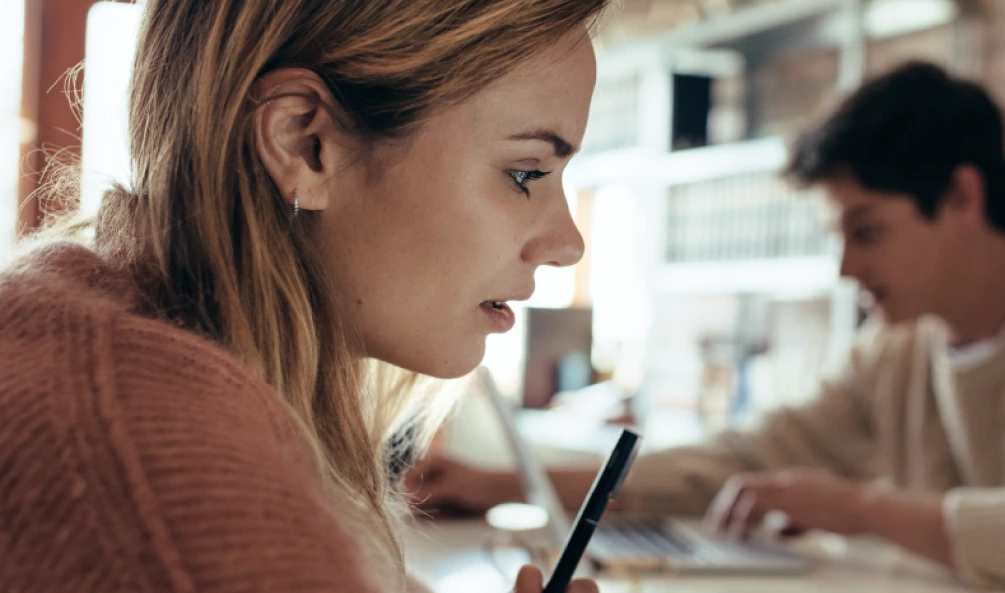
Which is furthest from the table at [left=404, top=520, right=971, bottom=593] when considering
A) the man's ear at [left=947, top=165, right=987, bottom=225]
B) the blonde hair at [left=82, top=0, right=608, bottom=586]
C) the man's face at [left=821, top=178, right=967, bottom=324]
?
the man's ear at [left=947, top=165, right=987, bottom=225]

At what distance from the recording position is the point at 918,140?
1637 millimetres

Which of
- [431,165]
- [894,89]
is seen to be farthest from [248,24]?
[894,89]

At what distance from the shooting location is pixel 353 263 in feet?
2.27

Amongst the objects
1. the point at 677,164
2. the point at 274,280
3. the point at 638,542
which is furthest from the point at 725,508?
the point at 677,164

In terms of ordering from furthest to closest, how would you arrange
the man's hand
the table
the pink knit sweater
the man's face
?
the man's face → the man's hand → the table → the pink knit sweater

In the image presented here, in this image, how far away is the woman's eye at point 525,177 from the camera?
71 cm

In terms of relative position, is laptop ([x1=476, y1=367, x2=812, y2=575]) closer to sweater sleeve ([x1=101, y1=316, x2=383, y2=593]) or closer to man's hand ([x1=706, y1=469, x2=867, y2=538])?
man's hand ([x1=706, y1=469, x2=867, y2=538])

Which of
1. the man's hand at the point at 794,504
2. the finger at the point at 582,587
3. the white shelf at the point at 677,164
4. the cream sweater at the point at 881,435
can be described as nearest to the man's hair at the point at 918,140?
the cream sweater at the point at 881,435

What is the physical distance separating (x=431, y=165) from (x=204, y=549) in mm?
389

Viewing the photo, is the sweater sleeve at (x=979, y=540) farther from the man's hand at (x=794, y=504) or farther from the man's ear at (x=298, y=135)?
the man's ear at (x=298, y=135)

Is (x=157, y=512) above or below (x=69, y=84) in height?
below

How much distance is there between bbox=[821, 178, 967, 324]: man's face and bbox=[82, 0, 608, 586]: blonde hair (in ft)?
3.75

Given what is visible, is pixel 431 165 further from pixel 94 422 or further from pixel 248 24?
pixel 94 422

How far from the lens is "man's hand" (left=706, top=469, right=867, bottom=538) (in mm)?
1301
